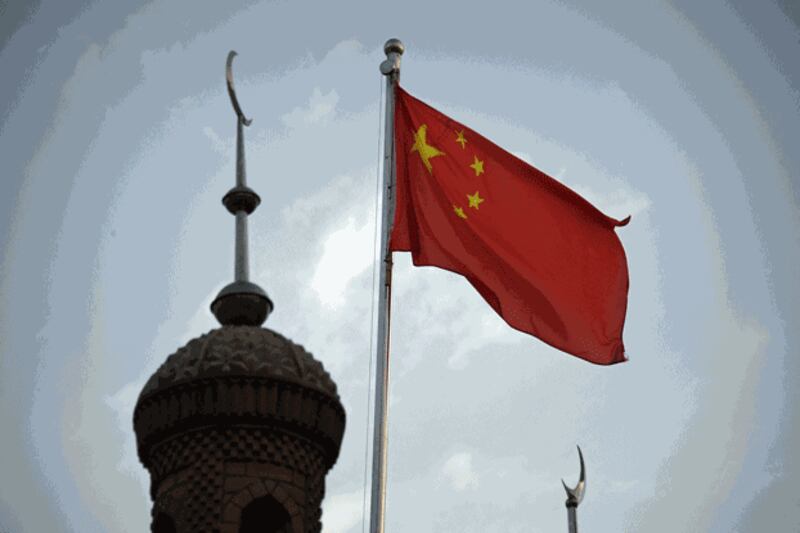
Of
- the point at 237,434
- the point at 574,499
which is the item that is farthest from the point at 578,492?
the point at 237,434

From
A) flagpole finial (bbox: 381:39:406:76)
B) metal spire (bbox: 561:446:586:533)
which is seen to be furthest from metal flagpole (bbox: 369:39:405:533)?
metal spire (bbox: 561:446:586:533)

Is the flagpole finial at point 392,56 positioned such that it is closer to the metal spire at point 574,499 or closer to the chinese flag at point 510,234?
the chinese flag at point 510,234

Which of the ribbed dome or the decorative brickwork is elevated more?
the ribbed dome

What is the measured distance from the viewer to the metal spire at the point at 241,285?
1323 cm

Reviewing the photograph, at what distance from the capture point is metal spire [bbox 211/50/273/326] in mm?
13227

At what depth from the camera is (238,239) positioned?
46.1 ft

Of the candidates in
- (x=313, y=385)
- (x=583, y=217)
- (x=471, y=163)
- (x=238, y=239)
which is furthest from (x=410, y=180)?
(x=313, y=385)

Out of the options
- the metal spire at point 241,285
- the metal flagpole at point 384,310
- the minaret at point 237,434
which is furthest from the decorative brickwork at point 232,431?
the metal flagpole at point 384,310

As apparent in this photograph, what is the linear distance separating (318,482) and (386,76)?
5.97 m

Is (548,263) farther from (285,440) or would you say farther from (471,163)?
(285,440)

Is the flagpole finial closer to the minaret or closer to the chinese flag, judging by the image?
the chinese flag

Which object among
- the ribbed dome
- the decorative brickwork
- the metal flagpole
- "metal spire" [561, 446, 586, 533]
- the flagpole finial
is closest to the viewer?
the decorative brickwork

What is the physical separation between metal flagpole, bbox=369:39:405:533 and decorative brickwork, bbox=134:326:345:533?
146 cm

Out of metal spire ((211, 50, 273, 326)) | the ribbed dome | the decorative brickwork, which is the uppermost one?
metal spire ((211, 50, 273, 326))
